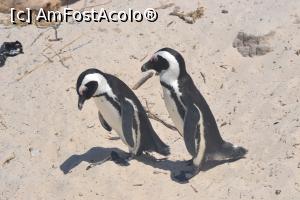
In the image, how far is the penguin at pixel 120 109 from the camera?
4352 millimetres

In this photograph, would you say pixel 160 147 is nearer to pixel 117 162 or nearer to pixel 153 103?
pixel 117 162

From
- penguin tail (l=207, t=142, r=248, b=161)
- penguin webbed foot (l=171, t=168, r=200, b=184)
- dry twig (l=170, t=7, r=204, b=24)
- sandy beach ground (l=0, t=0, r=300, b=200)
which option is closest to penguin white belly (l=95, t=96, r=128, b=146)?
sandy beach ground (l=0, t=0, r=300, b=200)

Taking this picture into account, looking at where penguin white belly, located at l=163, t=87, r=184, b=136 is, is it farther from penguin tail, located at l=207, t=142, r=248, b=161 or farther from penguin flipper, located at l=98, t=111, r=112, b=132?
penguin flipper, located at l=98, t=111, r=112, b=132

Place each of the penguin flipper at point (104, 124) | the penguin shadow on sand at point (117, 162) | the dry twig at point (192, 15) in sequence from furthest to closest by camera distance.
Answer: the dry twig at point (192, 15)
the penguin flipper at point (104, 124)
the penguin shadow on sand at point (117, 162)

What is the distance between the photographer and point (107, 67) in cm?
564

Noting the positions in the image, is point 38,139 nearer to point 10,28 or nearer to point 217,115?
point 217,115

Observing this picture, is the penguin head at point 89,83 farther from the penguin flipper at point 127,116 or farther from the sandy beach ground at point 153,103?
the sandy beach ground at point 153,103

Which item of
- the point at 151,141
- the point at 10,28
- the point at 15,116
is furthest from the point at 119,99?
the point at 10,28

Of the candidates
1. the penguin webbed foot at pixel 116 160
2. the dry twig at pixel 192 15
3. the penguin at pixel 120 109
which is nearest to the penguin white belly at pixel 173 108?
the penguin at pixel 120 109

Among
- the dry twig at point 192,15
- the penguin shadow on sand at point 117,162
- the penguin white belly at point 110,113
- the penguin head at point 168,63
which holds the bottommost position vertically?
the penguin shadow on sand at point 117,162

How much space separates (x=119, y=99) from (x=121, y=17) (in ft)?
6.26

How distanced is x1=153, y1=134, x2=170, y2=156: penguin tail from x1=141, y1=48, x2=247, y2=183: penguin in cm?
26

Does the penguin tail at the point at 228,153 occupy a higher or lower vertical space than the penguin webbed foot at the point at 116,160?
higher

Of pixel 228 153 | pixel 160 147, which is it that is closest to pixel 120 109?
Result: pixel 160 147
